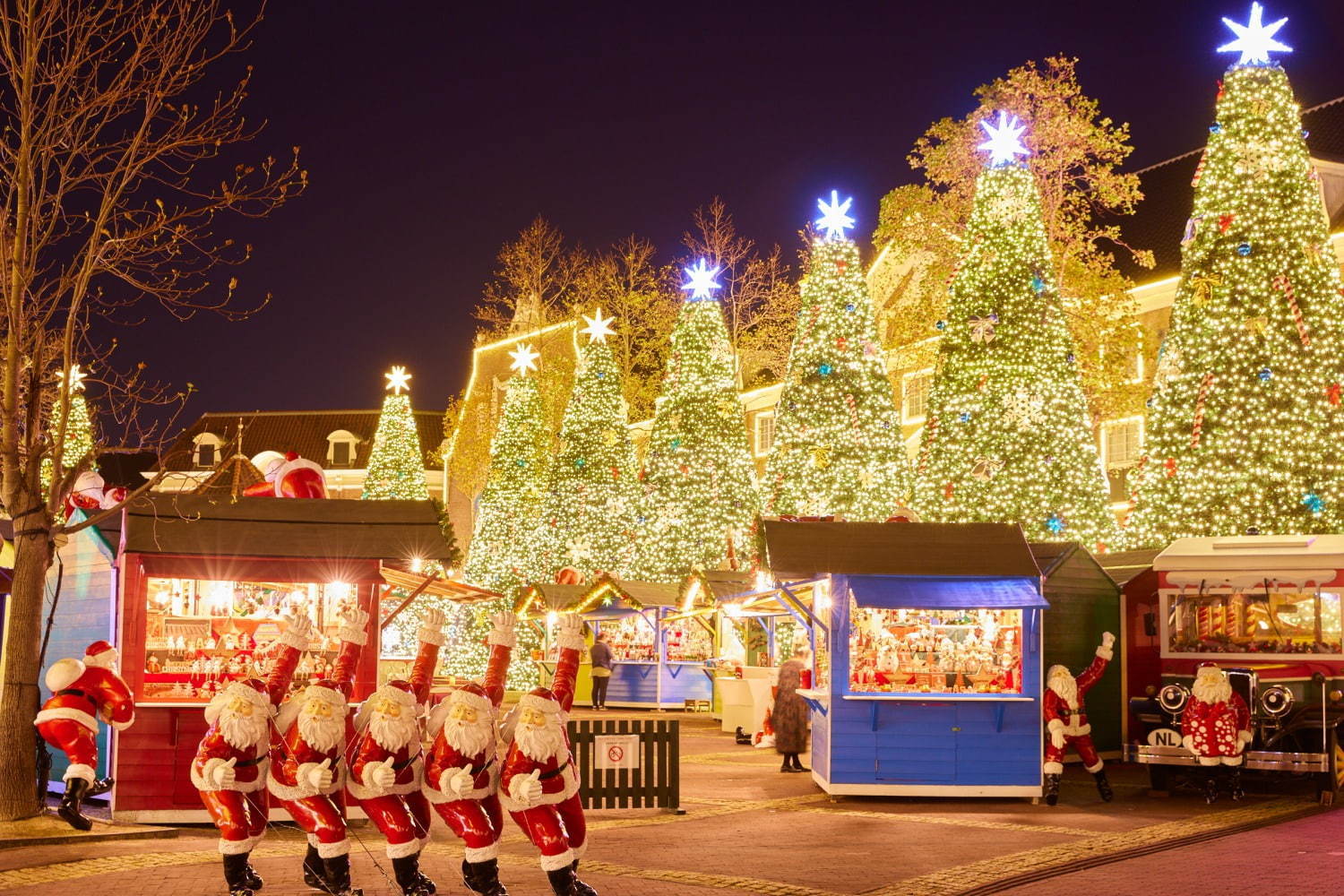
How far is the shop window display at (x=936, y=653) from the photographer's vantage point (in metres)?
16.1

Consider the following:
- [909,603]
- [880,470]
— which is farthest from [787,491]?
[909,603]

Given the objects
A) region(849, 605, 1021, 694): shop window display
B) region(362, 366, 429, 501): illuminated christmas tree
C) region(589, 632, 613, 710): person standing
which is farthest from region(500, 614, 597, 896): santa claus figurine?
region(362, 366, 429, 501): illuminated christmas tree

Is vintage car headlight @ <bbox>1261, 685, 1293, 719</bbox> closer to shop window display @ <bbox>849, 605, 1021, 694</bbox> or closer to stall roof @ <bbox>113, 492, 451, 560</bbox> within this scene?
shop window display @ <bbox>849, 605, 1021, 694</bbox>

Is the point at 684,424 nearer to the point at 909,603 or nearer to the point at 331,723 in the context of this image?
the point at 909,603

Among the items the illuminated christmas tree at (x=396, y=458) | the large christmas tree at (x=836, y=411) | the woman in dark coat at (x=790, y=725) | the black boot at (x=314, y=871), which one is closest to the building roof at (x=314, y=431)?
the illuminated christmas tree at (x=396, y=458)

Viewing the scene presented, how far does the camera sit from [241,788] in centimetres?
984

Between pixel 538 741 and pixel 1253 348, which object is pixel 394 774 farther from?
pixel 1253 348

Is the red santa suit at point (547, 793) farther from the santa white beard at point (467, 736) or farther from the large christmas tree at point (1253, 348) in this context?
the large christmas tree at point (1253, 348)

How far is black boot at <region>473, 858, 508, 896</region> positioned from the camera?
31.0 feet

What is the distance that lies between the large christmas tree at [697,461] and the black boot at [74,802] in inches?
881

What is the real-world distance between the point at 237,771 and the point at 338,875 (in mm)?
959

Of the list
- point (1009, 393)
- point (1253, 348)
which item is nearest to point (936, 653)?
point (1253, 348)

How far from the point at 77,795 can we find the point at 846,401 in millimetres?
20403

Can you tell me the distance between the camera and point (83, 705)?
12.8 metres
